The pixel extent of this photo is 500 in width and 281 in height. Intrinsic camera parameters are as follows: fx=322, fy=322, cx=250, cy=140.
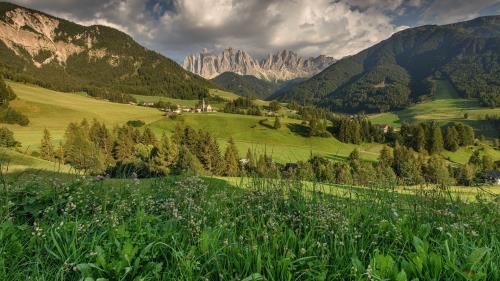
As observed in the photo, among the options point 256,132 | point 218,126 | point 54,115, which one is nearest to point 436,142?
point 256,132

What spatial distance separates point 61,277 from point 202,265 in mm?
A: 1475

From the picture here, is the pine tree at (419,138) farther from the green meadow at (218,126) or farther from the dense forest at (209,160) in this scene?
the green meadow at (218,126)

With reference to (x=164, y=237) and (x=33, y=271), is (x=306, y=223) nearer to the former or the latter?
(x=164, y=237)

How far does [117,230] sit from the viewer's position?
4.34 m

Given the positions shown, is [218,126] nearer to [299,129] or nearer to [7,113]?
[299,129]

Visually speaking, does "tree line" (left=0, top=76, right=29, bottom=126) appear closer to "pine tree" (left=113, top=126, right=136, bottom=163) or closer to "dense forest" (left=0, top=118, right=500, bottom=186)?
"dense forest" (left=0, top=118, right=500, bottom=186)

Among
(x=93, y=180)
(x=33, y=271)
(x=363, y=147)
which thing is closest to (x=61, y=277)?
(x=33, y=271)

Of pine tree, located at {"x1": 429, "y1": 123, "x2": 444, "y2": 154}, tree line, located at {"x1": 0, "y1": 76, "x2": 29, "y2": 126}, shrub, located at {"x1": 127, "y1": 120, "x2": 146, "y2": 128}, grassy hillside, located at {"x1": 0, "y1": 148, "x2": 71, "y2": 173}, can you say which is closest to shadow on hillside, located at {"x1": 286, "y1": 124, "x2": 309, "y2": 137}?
pine tree, located at {"x1": 429, "y1": 123, "x2": 444, "y2": 154}

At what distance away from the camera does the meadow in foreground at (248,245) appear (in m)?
3.62

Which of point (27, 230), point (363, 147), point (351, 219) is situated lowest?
point (363, 147)

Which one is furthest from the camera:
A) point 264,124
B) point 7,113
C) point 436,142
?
point 264,124

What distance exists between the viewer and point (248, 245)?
13.2 ft

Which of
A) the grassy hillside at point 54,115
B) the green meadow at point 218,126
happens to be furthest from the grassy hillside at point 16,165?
the green meadow at point 218,126

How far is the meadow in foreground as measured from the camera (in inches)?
143
